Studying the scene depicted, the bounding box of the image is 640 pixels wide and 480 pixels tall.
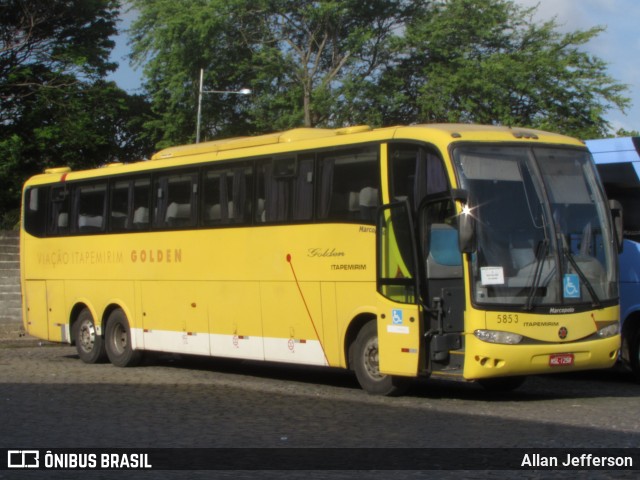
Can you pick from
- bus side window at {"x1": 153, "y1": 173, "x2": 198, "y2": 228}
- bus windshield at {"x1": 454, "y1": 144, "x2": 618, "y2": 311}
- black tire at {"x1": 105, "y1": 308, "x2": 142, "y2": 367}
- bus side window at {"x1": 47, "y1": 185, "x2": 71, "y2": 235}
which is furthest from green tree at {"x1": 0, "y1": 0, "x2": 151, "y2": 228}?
bus windshield at {"x1": 454, "y1": 144, "x2": 618, "y2": 311}

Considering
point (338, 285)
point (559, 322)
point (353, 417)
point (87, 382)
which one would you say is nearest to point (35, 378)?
point (87, 382)

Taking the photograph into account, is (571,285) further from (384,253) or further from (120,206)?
(120,206)

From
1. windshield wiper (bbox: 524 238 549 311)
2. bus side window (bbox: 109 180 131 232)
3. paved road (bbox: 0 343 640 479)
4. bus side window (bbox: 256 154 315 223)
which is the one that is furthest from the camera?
bus side window (bbox: 109 180 131 232)

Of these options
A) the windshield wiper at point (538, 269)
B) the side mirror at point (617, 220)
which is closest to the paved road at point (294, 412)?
the windshield wiper at point (538, 269)

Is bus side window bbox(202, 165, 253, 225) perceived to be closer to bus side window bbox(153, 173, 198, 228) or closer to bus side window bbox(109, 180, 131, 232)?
bus side window bbox(153, 173, 198, 228)

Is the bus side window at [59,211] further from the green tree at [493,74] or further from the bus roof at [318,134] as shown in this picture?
the green tree at [493,74]

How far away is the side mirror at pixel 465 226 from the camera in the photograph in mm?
13828

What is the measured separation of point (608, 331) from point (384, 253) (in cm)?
299

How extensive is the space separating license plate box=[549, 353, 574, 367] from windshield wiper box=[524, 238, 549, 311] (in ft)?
2.26

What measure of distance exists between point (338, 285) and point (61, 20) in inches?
1347

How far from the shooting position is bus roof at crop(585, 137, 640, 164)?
17719 mm

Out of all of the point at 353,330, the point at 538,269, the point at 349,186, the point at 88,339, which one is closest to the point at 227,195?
the point at 349,186

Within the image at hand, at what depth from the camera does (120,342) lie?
Answer: 71.2 ft

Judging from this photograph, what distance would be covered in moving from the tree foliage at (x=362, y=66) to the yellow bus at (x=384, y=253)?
115ft
